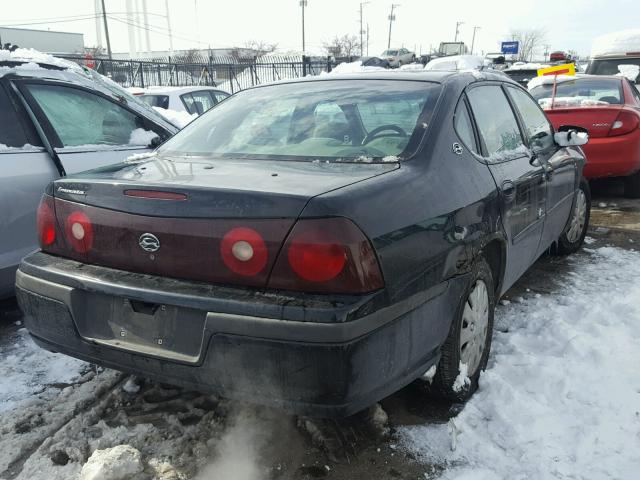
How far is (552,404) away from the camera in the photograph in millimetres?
2662

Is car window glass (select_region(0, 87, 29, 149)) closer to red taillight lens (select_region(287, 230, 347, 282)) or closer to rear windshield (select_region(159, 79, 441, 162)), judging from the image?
rear windshield (select_region(159, 79, 441, 162))

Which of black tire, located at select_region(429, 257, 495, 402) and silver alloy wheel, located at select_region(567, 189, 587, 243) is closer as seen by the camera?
black tire, located at select_region(429, 257, 495, 402)

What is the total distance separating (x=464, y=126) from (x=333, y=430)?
1.55 m

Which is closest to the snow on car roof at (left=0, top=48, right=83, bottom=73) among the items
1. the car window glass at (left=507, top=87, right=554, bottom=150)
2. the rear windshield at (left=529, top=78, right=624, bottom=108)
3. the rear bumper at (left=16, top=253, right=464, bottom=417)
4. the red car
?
the rear bumper at (left=16, top=253, right=464, bottom=417)

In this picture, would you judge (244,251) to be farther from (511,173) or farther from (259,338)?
(511,173)

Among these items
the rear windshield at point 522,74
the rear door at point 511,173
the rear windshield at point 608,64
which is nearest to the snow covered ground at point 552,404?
the rear door at point 511,173

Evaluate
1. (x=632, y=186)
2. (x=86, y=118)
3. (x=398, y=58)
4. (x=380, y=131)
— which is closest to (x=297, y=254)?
(x=380, y=131)

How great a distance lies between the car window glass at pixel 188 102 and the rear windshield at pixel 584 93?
19.7 feet

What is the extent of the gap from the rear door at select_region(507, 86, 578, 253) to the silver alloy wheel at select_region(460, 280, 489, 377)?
1219mm

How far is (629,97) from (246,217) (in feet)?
22.7

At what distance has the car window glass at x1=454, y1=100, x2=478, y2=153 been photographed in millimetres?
2709

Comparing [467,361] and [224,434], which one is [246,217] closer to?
[224,434]

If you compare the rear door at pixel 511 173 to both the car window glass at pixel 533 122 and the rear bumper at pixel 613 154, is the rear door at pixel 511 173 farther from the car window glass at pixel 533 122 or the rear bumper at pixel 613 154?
the rear bumper at pixel 613 154

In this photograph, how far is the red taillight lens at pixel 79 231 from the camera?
2.24 m
